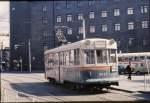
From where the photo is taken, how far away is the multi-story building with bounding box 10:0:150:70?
83.1m

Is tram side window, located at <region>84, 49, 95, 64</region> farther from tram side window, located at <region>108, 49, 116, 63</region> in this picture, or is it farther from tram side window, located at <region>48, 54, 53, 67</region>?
tram side window, located at <region>48, 54, 53, 67</region>

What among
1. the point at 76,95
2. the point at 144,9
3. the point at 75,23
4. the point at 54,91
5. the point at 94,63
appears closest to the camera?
the point at 76,95

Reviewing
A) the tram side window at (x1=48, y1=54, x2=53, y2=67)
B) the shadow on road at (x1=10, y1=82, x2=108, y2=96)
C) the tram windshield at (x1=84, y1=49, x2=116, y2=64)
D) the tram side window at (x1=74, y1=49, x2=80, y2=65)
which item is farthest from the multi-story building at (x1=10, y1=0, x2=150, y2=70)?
the tram windshield at (x1=84, y1=49, x2=116, y2=64)

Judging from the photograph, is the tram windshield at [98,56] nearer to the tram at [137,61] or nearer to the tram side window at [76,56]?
the tram side window at [76,56]

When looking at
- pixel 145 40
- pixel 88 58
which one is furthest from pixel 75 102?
pixel 145 40

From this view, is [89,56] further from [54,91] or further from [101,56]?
[54,91]

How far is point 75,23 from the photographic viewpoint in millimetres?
89750

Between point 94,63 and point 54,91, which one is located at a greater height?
point 94,63

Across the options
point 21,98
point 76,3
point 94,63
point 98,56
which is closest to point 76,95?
point 94,63

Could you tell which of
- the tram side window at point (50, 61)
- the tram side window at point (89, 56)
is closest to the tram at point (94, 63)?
the tram side window at point (89, 56)

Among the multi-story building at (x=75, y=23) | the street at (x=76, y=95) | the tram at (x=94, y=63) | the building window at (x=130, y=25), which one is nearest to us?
the street at (x=76, y=95)

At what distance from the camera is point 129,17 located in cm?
8375

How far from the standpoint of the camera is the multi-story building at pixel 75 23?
8312 centimetres

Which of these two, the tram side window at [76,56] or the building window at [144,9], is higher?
the building window at [144,9]
